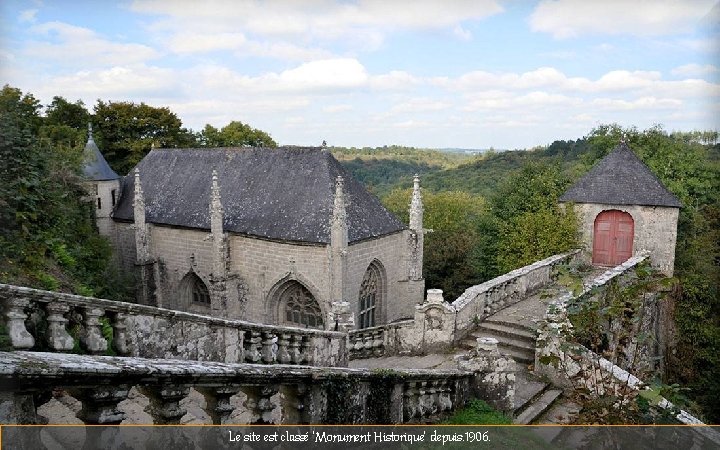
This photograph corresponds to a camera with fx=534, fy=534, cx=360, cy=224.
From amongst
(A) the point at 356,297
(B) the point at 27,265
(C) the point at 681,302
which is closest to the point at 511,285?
(A) the point at 356,297

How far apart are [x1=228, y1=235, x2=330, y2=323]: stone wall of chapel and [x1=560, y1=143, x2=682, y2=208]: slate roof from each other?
11488 millimetres

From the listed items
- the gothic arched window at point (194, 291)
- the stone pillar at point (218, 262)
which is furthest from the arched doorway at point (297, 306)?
the gothic arched window at point (194, 291)

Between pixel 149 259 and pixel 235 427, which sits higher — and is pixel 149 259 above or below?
below

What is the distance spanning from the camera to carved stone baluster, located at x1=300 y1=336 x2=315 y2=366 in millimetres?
9148

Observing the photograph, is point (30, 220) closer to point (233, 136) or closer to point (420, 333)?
point (420, 333)

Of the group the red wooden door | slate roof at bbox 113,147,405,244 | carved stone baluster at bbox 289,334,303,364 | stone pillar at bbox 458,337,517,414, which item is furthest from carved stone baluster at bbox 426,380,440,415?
the red wooden door

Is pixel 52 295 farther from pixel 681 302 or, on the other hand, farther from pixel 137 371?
pixel 681 302

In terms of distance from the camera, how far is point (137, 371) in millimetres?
3600

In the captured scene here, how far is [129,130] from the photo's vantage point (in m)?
39.8

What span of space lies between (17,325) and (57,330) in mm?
424

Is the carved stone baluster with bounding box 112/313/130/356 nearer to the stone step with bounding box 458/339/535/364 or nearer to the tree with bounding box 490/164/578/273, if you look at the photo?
the stone step with bounding box 458/339/535/364

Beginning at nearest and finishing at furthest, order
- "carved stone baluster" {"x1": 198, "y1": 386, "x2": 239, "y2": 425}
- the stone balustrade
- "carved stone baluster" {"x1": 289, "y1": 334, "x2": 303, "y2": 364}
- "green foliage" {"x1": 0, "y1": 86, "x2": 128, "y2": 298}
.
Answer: the stone balustrade → "carved stone baluster" {"x1": 198, "y1": 386, "x2": 239, "y2": 425} → "carved stone baluster" {"x1": 289, "y1": 334, "x2": 303, "y2": 364} → "green foliage" {"x1": 0, "y1": 86, "x2": 128, "y2": 298}

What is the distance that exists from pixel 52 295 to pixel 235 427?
2.90 m

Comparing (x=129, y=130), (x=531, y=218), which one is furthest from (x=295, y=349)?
(x=129, y=130)
